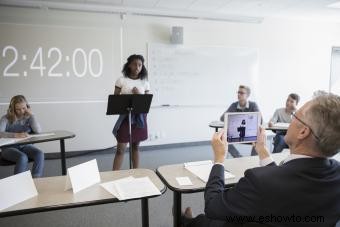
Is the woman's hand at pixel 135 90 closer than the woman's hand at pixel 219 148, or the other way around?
the woman's hand at pixel 219 148

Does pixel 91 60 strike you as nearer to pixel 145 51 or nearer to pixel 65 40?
pixel 65 40

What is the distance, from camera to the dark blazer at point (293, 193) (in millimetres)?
954

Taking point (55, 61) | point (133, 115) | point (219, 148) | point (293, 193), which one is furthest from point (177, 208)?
point (55, 61)

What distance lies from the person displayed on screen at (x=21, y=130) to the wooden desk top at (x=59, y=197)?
154cm

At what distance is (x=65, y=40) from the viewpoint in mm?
4270

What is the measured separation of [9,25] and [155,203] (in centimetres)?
329

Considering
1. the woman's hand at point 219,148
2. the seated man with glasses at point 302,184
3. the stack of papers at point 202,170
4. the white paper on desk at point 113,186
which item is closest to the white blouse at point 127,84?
the stack of papers at point 202,170

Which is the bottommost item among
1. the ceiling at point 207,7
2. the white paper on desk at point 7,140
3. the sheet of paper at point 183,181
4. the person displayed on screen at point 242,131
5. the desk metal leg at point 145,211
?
the desk metal leg at point 145,211

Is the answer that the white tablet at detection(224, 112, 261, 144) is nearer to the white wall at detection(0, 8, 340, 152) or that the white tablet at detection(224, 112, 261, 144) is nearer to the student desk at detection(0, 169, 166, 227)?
the student desk at detection(0, 169, 166, 227)

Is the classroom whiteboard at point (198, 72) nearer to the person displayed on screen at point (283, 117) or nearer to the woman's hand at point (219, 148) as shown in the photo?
the person displayed on screen at point (283, 117)

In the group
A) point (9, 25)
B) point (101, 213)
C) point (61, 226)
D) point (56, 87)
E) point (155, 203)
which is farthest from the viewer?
point (56, 87)

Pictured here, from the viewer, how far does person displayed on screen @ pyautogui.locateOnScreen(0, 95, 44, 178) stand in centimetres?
293

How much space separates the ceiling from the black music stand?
192cm

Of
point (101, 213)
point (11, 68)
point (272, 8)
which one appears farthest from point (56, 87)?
point (272, 8)
